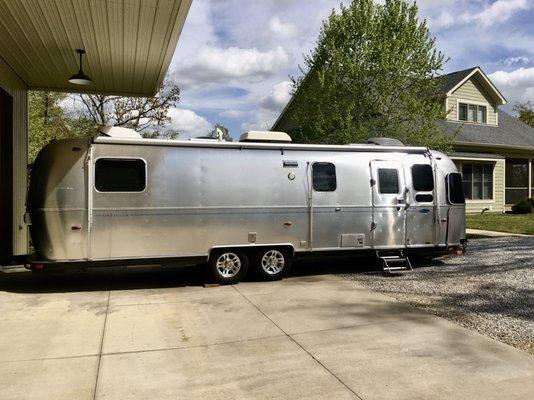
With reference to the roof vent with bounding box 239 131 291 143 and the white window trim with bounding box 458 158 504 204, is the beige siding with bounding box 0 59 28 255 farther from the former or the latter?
the white window trim with bounding box 458 158 504 204

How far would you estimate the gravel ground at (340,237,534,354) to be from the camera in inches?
252

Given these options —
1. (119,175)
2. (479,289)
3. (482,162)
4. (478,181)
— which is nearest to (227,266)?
(119,175)

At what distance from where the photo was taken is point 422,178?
10.3m

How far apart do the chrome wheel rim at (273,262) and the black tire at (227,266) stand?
36 cm

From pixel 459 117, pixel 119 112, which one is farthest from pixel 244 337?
pixel 459 117

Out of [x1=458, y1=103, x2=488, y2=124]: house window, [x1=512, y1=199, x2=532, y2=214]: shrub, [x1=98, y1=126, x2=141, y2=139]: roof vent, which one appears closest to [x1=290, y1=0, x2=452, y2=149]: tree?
[x1=98, y1=126, x2=141, y2=139]: roof vent

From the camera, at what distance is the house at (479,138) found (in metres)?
24.1

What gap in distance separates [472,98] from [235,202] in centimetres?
2045

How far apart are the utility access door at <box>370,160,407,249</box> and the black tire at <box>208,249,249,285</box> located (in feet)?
8.99

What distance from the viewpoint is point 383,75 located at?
14266 millimetres

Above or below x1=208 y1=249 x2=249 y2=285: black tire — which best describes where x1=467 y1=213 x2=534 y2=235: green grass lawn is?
above

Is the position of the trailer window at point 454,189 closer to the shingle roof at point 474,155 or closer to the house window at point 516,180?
the shingle roof at point 474,155

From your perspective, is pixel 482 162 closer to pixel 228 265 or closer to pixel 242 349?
pixel 228 265

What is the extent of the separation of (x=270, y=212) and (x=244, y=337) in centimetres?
354
